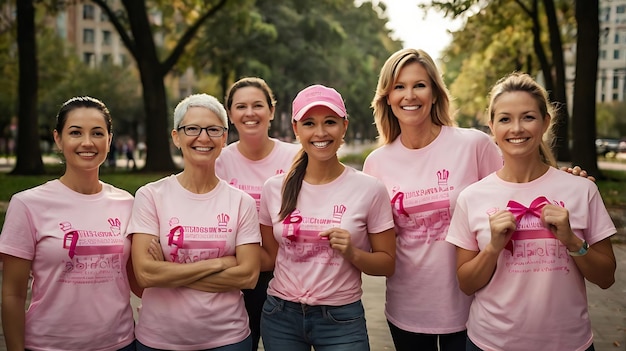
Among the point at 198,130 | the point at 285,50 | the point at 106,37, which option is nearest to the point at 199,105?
the point at 198,130

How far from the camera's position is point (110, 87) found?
58188 millimetres

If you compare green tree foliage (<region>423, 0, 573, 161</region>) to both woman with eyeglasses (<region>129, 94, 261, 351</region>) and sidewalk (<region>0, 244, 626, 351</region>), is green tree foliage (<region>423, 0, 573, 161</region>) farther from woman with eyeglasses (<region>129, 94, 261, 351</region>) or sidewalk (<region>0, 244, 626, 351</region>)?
woman with eyeglasses (<region>129, 94, 261, 351</region>)

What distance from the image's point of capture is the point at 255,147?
4801mm

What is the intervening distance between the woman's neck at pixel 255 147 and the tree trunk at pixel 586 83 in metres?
15.0

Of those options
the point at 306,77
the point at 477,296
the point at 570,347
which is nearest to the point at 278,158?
the point at 477,296

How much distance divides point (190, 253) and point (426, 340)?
4.73 ft

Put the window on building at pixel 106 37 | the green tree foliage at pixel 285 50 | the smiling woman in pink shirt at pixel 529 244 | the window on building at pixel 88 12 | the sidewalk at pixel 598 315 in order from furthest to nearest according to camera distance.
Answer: the window on building at pixel 106 37
the window on building at pixel 88 12
the green tree foliage at pixel 285 50
the sidewalk at pixel 598 315
the smiling woman in pink shirt at pixel 529 244

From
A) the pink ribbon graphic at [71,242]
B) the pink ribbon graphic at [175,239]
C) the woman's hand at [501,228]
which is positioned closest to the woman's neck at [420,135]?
the woman's hand at [501,228]

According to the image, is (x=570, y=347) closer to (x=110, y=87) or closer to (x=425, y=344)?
(x=425, y=344)

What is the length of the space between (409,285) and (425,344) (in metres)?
0.36

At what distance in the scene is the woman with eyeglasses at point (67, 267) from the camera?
3389 mm

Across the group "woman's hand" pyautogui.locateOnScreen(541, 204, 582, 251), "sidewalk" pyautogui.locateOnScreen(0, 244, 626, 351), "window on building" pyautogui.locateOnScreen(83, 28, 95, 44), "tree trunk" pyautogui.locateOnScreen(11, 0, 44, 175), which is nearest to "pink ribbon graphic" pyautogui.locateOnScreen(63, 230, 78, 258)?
"woman's hand" pyautogui.locateOnScreen(541, 204, 582, 251)

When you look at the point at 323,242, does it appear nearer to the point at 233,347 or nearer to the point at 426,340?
the point at 233,347

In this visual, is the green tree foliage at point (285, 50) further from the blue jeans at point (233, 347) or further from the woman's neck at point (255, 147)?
the blue jeans at point (233, 347)
